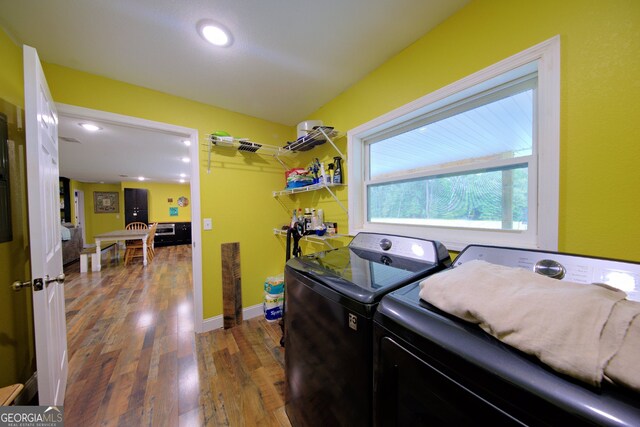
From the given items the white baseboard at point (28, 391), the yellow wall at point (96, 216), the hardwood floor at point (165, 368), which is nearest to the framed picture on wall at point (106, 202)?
the yellow wall at point (96, 216)

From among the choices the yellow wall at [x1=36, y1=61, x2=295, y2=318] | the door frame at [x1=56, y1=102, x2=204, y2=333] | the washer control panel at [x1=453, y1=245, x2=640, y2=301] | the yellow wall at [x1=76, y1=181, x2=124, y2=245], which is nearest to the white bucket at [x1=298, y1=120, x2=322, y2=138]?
the yellow wall at [x1=36, y1=61, x2=295, y2=318]

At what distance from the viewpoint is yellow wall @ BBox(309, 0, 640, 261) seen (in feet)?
2.52

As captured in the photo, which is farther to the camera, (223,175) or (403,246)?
(223,175)

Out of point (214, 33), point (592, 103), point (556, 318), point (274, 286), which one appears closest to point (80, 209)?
point (274, 286)

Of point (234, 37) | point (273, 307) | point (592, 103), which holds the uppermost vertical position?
point (234, 37)

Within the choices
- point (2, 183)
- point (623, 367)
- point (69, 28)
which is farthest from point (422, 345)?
point (69, 28)

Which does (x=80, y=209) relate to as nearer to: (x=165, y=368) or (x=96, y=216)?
(x=96, y=216)

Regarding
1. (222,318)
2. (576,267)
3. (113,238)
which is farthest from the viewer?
(113,238)

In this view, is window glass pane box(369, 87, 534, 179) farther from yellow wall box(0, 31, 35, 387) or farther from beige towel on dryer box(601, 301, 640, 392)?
yellow wall box(0, 31, 35, 387)

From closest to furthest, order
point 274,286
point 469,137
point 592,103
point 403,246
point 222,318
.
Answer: point 592,103, point 403,246, point 469,137, point 222,318, point 274,286

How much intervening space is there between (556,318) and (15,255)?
2558mm

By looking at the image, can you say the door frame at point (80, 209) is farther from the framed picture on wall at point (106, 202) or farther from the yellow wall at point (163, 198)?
the yellow wall at point (163, 198)

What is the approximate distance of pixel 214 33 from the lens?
4.24ft

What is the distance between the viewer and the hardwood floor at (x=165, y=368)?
50.1 inches
